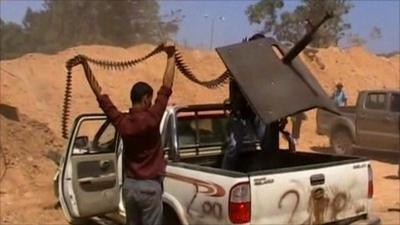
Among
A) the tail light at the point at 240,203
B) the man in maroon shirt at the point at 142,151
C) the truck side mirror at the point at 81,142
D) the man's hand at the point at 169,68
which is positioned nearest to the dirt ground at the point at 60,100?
the truck side mirror at the point at 81,142

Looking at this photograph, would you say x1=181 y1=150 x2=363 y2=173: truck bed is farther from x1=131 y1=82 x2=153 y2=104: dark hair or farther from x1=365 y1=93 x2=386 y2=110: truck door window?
x1=365 y1=93 x2=386 y2=110: truck door window

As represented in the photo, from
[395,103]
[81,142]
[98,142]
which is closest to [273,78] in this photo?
[98,142]

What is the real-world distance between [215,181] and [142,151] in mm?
704

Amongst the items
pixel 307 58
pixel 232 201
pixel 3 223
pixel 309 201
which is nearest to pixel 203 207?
pixel 232 201

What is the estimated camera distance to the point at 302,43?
6270 millimetres

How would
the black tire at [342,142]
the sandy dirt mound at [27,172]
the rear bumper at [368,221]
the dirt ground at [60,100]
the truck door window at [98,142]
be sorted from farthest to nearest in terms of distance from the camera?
the black tire at [342,142], the dirt ground at [60,100], the sandy dirt mound at [27,172], the truck door window at [98,142], the rear bumper at [368,221]

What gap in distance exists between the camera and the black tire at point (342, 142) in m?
16.0

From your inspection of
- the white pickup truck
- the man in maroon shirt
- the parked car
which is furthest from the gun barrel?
the parked car

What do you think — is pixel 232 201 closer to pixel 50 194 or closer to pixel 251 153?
pixel 251 153

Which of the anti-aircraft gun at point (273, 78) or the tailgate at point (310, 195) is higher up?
the anti-aircraft gun at point (273, 78)

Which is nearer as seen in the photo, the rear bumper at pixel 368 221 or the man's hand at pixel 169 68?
the man's hand at pixel 169 68

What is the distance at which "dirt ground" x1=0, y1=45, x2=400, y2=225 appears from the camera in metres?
11.0

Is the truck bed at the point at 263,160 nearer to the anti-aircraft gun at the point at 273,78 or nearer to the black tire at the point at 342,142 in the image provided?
the anti-aircraft gun at the point at 273,78

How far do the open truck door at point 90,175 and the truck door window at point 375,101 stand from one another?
8999mm
